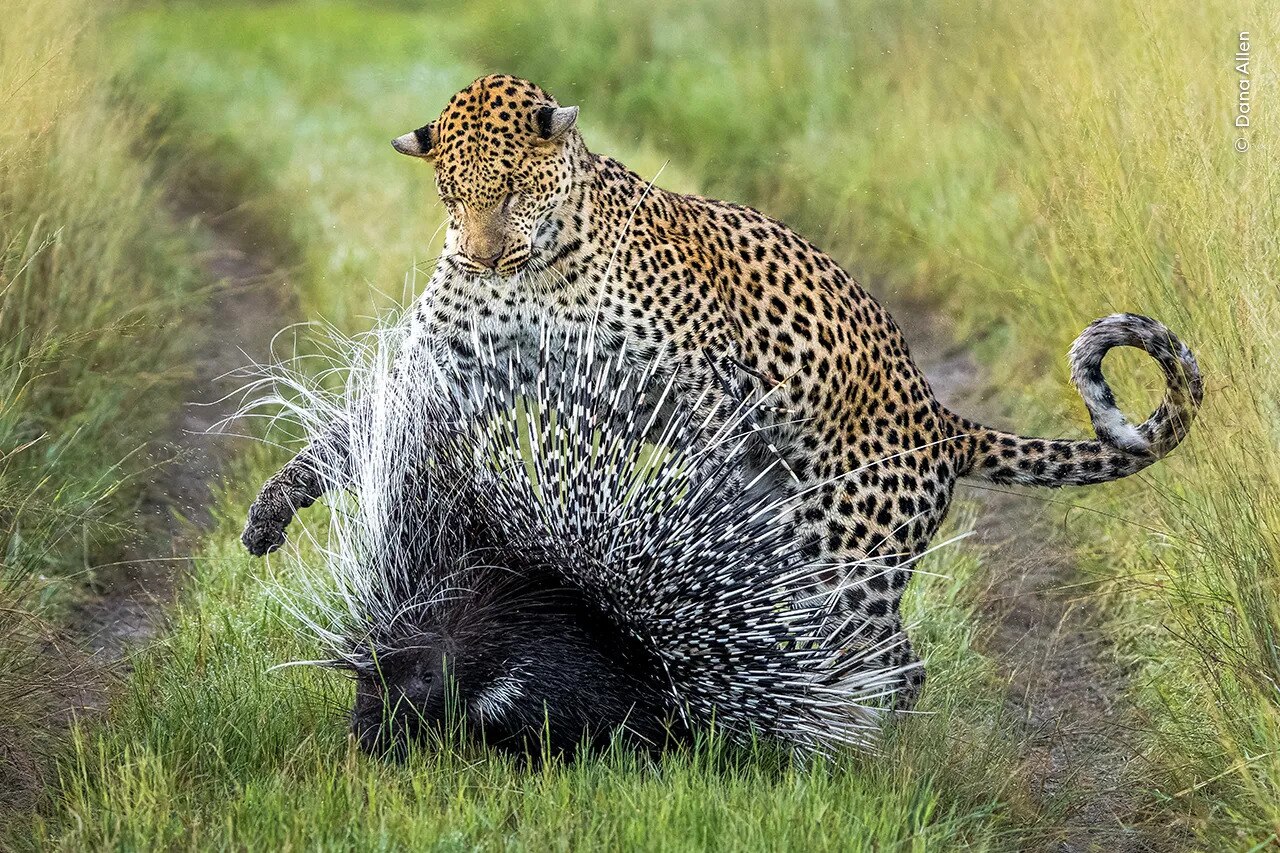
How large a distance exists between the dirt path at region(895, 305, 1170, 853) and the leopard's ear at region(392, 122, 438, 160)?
2406mm

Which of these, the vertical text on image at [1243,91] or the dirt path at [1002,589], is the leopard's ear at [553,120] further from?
the vertical text on image at [1243,91]

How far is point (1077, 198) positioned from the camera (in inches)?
247

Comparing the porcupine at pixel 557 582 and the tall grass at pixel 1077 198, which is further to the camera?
the tall grass at pixel 1077 198

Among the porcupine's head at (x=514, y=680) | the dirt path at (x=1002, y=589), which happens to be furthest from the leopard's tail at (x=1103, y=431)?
the porcupine's head at (x=514, y=680)

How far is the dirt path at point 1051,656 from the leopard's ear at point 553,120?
2159mm

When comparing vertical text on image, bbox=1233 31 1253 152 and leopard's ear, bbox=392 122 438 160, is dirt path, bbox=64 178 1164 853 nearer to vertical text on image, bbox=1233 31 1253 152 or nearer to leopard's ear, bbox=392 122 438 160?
leopard's ear, bbox=392 122 438 160

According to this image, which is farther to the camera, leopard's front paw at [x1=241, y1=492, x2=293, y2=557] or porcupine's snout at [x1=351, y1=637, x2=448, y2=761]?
leopard's front paw at [x1=241, y1=492, x2=293, y2=557]

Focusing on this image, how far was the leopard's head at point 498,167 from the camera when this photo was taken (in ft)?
15.1

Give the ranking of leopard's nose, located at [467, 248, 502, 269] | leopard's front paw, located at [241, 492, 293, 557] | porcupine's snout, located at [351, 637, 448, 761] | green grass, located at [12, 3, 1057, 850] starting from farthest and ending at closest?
leopard's nose, located at [467, 248, 502, 269], leopard's front paw, located at [241, 492, 293, 557], porcupine's snout, located at [351, 637, 448, 761], green grass, located at [12, 3, 1057, 850]

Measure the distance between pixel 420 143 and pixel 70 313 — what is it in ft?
7.74

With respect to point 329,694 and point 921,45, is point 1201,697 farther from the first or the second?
point 921,45

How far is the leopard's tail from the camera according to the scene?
4.47 metres

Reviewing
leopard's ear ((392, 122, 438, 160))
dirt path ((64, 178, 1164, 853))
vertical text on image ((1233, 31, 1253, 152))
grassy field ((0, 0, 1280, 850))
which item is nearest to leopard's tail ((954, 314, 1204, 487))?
grassy field ((0, 0, 1280, 850))

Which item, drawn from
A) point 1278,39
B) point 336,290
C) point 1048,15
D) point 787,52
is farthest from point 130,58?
point 1278,39
